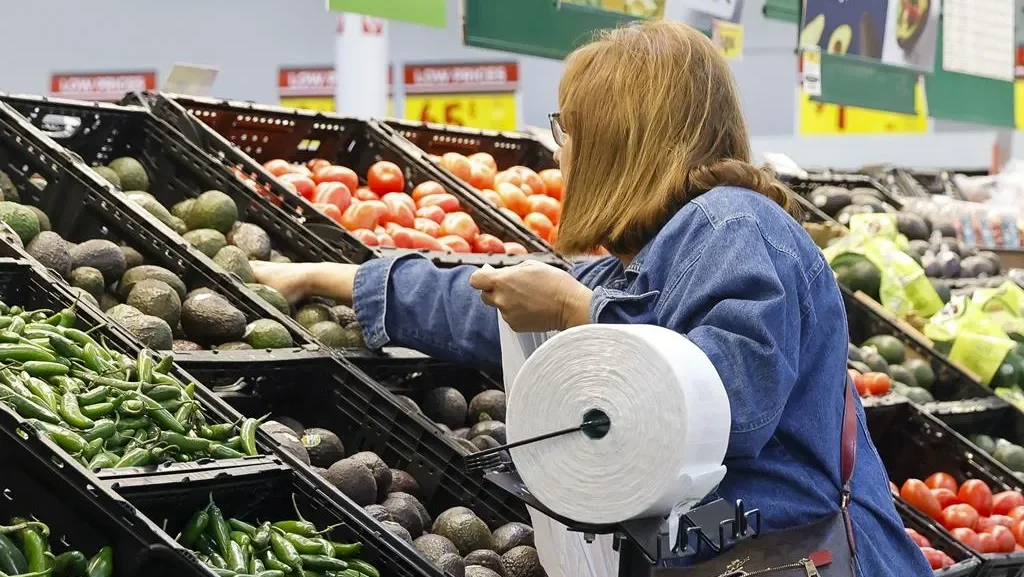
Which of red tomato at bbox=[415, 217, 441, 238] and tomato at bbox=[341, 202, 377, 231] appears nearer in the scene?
tomato at bbox=[341, 202, 377, 231]

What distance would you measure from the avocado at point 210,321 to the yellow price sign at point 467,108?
1114cm

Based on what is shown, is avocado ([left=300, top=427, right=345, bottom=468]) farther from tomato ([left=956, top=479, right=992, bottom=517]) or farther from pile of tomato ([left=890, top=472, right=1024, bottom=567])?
tomato ([left=956, top=479, right=992, bottom=517])

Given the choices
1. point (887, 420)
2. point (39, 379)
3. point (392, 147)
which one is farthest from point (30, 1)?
point (39, 379)

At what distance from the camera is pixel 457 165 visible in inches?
179

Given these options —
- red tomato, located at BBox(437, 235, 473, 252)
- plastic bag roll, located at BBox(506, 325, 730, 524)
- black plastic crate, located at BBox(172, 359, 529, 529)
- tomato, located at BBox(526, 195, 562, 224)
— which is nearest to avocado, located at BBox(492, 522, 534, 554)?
black plastic crate, located at BBox(172, 359, 529, 529)

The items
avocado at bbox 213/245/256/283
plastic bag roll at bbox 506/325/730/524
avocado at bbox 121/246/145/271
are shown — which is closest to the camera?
plastic bag roll at bbox 506/325/730/524

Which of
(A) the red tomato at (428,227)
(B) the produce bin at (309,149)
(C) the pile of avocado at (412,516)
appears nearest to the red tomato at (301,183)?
(B) the produce bin at (309,149)

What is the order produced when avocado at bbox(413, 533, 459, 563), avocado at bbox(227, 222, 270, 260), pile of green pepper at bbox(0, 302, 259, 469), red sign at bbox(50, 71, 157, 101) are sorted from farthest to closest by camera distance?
red sign at bbox(50, 71, 157, 101)
avocado at bbox(227, 222, 270, 260)
avocado at bbox(413, 533, 459, 563)
pile of green pepper at bbox(0, 302, 259, 469)

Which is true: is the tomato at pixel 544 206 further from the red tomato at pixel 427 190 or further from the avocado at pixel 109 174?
the avocado at pixel 109 174

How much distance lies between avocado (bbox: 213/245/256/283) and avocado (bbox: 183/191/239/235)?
7.0 inches

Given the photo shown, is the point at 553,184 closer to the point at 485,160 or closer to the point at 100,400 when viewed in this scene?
the point at 485,160

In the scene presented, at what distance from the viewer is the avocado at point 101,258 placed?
9.43 ft

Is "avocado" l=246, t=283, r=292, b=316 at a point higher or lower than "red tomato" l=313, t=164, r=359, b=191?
lower

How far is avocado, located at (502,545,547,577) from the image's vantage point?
8.52 feet
